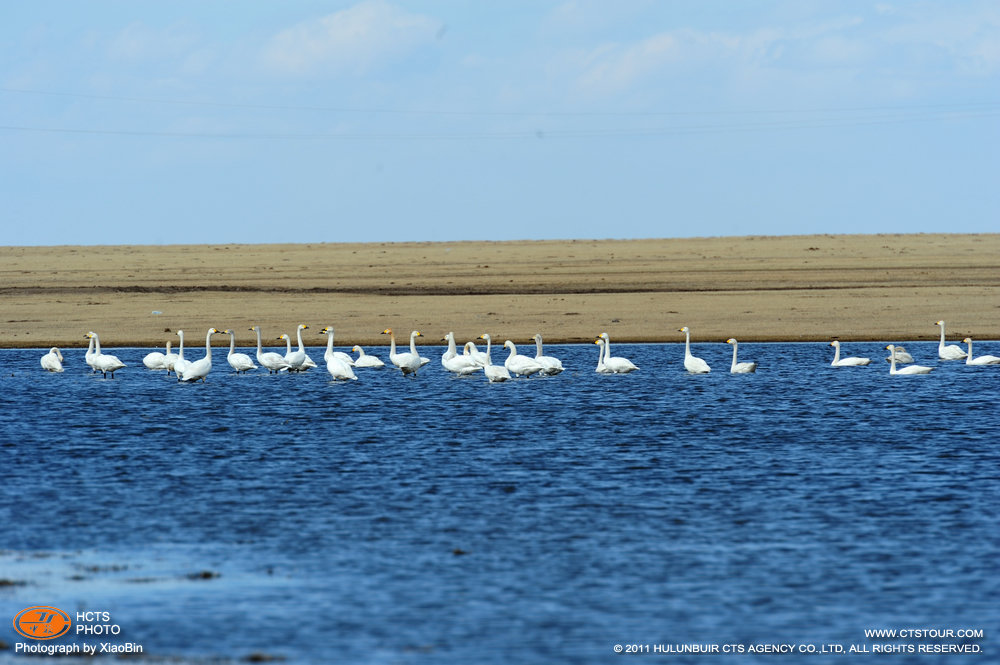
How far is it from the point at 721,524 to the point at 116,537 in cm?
579

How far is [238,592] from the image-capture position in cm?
989

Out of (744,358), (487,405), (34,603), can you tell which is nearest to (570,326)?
(744,358)

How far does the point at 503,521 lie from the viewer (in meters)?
12.5

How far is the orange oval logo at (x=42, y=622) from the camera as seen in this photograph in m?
8.89

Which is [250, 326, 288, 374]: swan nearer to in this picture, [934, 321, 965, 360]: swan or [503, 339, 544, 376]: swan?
[503, 339, 544, 376]: swan

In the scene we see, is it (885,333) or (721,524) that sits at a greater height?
(885,333)

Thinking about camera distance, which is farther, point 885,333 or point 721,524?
point 885,333

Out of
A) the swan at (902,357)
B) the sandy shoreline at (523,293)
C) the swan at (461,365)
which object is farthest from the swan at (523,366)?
the swan at (902,357)

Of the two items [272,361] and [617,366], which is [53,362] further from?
[617,366]

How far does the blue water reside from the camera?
898 cm

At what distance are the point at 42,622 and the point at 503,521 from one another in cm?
479

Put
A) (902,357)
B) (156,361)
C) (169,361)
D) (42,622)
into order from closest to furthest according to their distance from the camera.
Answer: (42,622) → (902,357) → (169,361) → (156,361)

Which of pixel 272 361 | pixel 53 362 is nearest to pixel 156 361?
pixel 53 362

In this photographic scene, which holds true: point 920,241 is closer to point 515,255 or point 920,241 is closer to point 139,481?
point 515,255
